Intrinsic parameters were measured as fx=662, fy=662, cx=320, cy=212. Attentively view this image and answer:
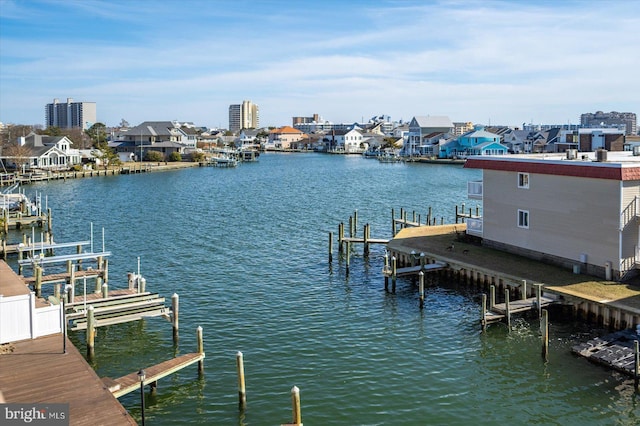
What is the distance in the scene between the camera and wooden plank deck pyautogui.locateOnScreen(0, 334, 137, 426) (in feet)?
52.5

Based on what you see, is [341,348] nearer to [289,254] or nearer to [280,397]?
[280,397]

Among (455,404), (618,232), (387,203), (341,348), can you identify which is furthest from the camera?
(387,203)

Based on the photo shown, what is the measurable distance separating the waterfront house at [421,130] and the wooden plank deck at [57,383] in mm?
160675

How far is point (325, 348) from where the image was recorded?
84.2 feet

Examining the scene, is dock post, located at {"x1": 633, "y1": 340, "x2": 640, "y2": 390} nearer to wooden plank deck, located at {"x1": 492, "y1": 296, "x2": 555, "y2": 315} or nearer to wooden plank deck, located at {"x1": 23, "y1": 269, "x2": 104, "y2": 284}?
wooden plank deck, located at {"x1": 492, "y1": 296, "x2": 555, "y2": 315}

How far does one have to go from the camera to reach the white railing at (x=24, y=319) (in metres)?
20.8

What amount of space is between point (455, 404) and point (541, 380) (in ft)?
11.5

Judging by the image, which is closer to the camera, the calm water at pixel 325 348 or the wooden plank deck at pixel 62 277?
the calm water at pixel 325 348

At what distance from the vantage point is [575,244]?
30.8m

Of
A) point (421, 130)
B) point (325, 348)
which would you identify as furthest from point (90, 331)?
point (421, 130)

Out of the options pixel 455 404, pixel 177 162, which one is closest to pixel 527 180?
pixel 455 404

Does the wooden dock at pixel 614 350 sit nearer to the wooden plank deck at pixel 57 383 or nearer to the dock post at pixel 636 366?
the dock post at pixel 636 366

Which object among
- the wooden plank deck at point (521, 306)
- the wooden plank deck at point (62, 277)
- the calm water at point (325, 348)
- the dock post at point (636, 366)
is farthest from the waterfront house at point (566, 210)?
the wooden plank deck at point (62, 277)

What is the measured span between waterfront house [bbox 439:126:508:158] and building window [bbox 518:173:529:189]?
107 metres
